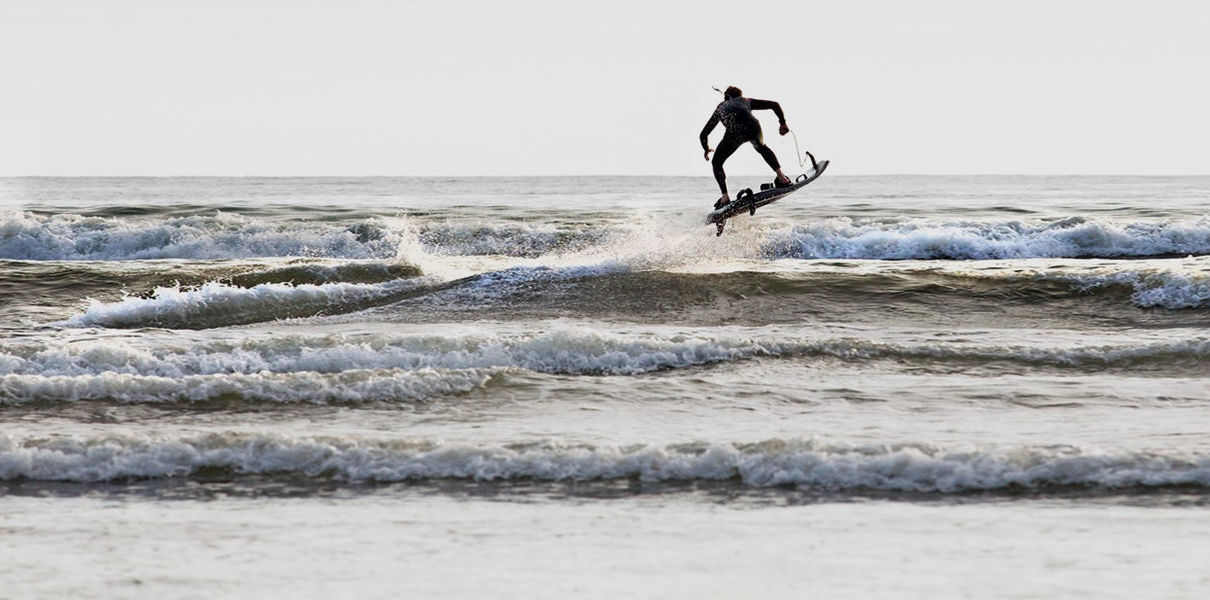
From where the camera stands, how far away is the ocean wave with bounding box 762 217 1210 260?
23.8 metres

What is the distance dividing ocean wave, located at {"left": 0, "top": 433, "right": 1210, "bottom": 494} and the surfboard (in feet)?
34.4

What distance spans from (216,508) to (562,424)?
2776 millimetres

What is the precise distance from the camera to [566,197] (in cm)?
5066

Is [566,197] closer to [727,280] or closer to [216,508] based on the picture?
[727,280]

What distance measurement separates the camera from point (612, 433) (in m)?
8.53

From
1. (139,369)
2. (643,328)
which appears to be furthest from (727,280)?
(139,369)

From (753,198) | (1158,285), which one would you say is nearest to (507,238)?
(753,198)

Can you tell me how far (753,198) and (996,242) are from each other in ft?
26.4
